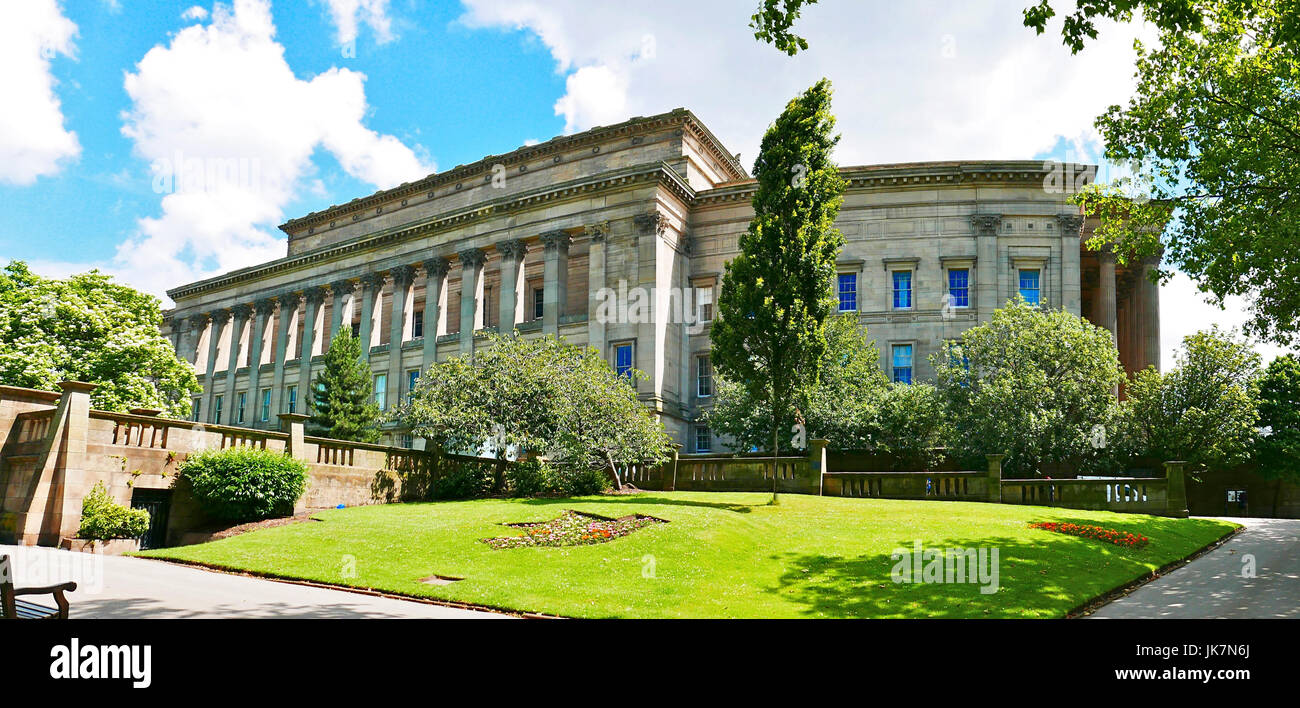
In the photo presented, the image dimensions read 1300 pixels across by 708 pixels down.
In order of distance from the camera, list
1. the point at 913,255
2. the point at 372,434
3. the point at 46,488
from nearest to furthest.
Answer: the point at 46,488 < the point at 372,434 < the point at 913,255

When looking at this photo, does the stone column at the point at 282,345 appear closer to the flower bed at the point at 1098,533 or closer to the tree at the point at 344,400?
the tree at the point at 344,400

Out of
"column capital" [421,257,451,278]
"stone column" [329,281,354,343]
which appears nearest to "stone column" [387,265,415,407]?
"column capital" [421,257,451,278]

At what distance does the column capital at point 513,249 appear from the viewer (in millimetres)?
56406

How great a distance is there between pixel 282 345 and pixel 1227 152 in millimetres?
65321

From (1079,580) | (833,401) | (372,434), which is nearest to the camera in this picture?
(1079,580)

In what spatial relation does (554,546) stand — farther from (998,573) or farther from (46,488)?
(46,488)

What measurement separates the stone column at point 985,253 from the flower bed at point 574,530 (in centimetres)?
3500

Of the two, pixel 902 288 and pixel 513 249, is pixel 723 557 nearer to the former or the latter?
pixel 902 288

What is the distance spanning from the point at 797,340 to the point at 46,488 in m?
21.3

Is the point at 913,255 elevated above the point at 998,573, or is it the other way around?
the point at 913,255

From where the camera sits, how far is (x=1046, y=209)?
165 ft

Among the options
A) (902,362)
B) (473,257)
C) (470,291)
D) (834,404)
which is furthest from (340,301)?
(834,404)
